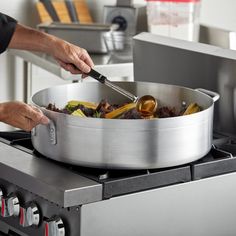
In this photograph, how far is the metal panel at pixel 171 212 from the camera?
1.36 meters

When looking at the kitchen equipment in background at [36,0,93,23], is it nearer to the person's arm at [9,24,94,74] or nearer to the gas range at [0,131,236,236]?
the person's arm at [9,24,94,74]

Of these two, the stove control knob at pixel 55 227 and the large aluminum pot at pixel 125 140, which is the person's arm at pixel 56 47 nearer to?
the large aluminum pot at pixel 125 140

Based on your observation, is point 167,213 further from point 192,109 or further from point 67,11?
point 67,11

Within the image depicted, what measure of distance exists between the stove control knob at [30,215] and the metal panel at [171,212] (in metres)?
0.13

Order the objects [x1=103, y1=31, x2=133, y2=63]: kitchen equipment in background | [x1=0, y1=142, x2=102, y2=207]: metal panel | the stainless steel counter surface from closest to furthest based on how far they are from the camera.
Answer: [x1=0, y1=142, x2=102, y2=207]: metal panel → the stainless steel counter surface → [x1=103, y1=31, x2=133, y2=63]: kitchen equipment in background

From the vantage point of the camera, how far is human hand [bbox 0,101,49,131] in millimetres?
1381

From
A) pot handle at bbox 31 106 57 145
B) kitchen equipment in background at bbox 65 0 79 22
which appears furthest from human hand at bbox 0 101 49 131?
kitchen equipment in background at bbox 65 0 79 22

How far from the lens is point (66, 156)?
141 centimetres

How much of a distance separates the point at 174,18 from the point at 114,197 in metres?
1.61

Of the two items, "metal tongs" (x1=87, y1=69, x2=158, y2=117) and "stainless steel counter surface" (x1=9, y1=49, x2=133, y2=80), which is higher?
"metal tongs" (x1=87, y1=69, x2=158, y2=117)

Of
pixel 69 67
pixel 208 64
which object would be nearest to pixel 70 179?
pixel 69 67

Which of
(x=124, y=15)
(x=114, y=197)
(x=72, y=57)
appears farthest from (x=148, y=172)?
(x=124, y=15)

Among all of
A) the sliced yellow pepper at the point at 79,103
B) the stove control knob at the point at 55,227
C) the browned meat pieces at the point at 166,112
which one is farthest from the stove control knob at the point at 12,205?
the browned meat pieces at the point at 166,112

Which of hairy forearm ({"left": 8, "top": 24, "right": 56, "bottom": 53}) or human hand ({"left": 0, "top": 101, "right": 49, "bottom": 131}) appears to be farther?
hairy forearm ({"left": 8, "top": 24, "right": 56, "bottom": 53})
